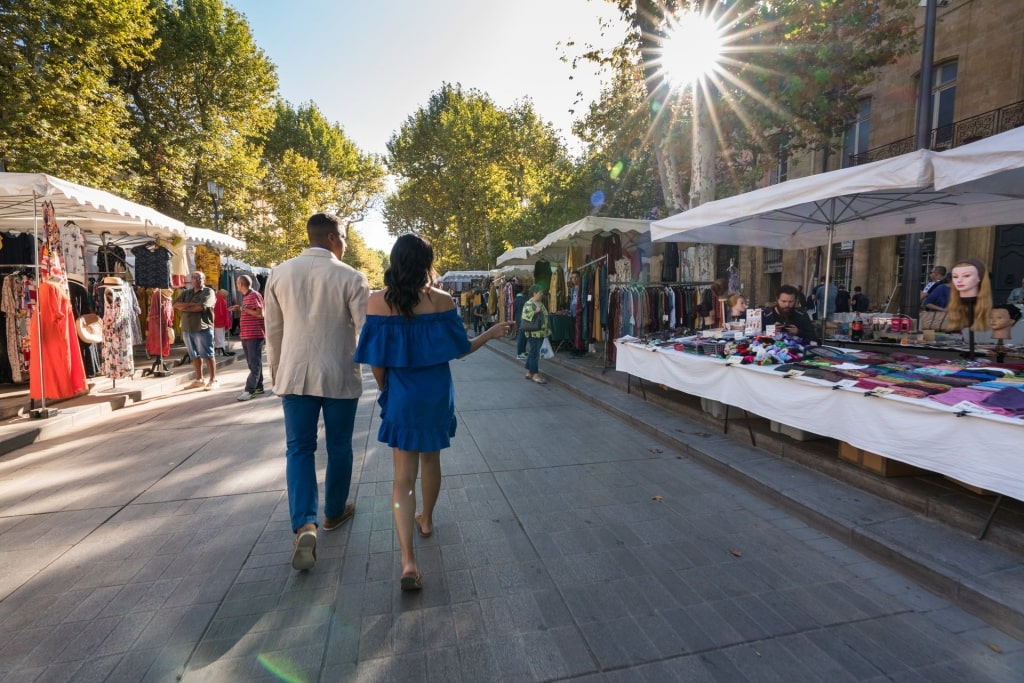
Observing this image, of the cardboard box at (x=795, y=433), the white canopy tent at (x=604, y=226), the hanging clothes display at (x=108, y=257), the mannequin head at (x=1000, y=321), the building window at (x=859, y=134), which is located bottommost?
the cardboard box at (x=795, y=433)

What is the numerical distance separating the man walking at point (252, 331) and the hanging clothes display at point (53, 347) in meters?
1.98

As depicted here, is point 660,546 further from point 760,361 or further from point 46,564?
point 46,564

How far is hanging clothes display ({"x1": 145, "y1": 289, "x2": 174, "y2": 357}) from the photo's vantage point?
358 inches

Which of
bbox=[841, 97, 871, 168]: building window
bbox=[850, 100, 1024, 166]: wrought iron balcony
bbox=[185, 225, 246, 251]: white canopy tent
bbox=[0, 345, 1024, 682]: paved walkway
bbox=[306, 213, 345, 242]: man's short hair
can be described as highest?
bbox=[841, 97, 871, 168]: building window

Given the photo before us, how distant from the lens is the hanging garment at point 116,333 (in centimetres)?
771

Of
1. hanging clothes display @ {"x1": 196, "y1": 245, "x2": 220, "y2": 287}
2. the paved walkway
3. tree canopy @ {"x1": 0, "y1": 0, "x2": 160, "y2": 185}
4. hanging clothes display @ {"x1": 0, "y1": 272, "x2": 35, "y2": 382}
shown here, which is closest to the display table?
the paved walkway

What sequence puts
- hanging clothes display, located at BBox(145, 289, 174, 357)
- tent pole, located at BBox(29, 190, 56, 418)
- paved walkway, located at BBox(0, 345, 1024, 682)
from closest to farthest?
paved walkway, located at BBox(0, 345, 1024, 682) → tent pole, located at BBox(29, 190, 56, 418) → hanging clothes display, located at BBox(145, 289, 174, 357)

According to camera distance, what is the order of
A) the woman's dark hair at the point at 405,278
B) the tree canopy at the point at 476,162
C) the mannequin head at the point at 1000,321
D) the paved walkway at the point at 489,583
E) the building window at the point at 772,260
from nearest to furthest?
the paved walkway at the point at 489,583, the woman's dark hair at the point at 405,278, the mannequin head at the point at 1000,321, the building window at the point at 772,260, the tree canopy at the point at 476,162

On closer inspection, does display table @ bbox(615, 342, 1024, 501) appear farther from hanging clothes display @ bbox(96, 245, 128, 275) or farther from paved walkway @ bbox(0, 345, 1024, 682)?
hanging clothes display @ bbox(96, 245, 128, 275)

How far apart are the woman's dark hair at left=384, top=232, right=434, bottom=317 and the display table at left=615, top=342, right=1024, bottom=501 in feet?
11.0

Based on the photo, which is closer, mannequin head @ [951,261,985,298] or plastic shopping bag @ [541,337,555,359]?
mannequin head @ [951,261,985,298]

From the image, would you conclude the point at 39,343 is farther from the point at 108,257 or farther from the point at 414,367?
the point at 414,367

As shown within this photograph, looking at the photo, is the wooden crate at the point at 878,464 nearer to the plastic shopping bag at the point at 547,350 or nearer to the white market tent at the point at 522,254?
→ the plastic shopping bag at the point at 547,350

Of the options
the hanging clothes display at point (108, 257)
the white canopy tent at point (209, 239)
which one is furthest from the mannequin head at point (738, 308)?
the hanging clothes display at point (108, 257)
